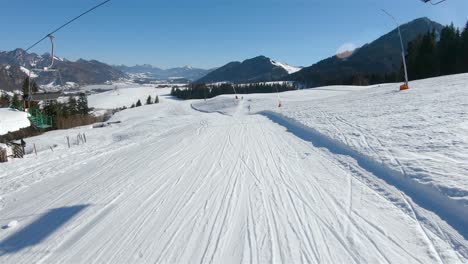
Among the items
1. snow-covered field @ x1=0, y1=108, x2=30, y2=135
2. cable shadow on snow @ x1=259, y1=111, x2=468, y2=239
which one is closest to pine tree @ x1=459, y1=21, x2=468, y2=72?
cable shadow on snow @ x1=259, y1=111, x2=468, y2=239

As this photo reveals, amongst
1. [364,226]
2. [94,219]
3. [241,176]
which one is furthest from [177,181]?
[364,226]

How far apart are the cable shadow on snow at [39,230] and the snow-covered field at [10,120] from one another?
43.9 m

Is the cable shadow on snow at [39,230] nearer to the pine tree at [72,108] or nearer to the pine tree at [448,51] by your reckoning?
the pine tree at [448,51]

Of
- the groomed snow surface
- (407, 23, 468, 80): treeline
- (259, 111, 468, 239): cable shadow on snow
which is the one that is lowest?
the groomed snow surface

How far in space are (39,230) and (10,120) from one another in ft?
150

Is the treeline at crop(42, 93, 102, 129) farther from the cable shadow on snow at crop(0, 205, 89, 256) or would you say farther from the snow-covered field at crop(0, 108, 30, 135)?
the cable shadow on snow at crop(0, 205, 89, 256)

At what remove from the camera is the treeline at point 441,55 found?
169ft

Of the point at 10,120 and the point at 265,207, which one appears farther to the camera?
the point at 10,120

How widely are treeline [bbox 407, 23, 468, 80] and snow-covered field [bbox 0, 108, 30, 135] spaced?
69.6 meters

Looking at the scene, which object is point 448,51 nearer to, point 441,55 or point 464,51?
point 441,55

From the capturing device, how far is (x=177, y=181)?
809cm

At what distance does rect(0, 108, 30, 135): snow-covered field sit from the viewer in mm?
41031

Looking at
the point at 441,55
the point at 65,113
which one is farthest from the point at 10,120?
the point at 441,55

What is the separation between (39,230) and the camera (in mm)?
5801
